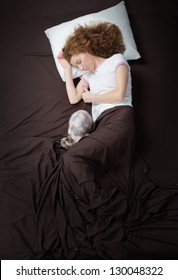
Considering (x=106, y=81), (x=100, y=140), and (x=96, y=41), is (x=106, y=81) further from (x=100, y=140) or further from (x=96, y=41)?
(x=100, y=140)

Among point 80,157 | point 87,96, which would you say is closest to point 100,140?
point 80,157

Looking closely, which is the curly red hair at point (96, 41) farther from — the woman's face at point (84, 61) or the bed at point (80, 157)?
the bed at point (80, 157)

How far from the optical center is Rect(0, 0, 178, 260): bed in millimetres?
1233

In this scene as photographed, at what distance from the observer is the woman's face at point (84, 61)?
5.20 ft

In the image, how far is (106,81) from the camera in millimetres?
1586

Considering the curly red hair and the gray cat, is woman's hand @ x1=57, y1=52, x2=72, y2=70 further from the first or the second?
the gray cat

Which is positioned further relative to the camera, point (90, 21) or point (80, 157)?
point (90, 21)

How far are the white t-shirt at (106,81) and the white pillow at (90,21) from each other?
125mm

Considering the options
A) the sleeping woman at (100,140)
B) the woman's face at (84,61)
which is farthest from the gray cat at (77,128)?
the woman's face at (84,61)

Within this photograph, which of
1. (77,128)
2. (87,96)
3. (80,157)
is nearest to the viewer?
(80,157)

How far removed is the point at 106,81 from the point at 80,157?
1.38 feet

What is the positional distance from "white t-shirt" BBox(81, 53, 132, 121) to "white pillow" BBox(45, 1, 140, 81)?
0.12m

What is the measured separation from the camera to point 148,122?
1.64 m
